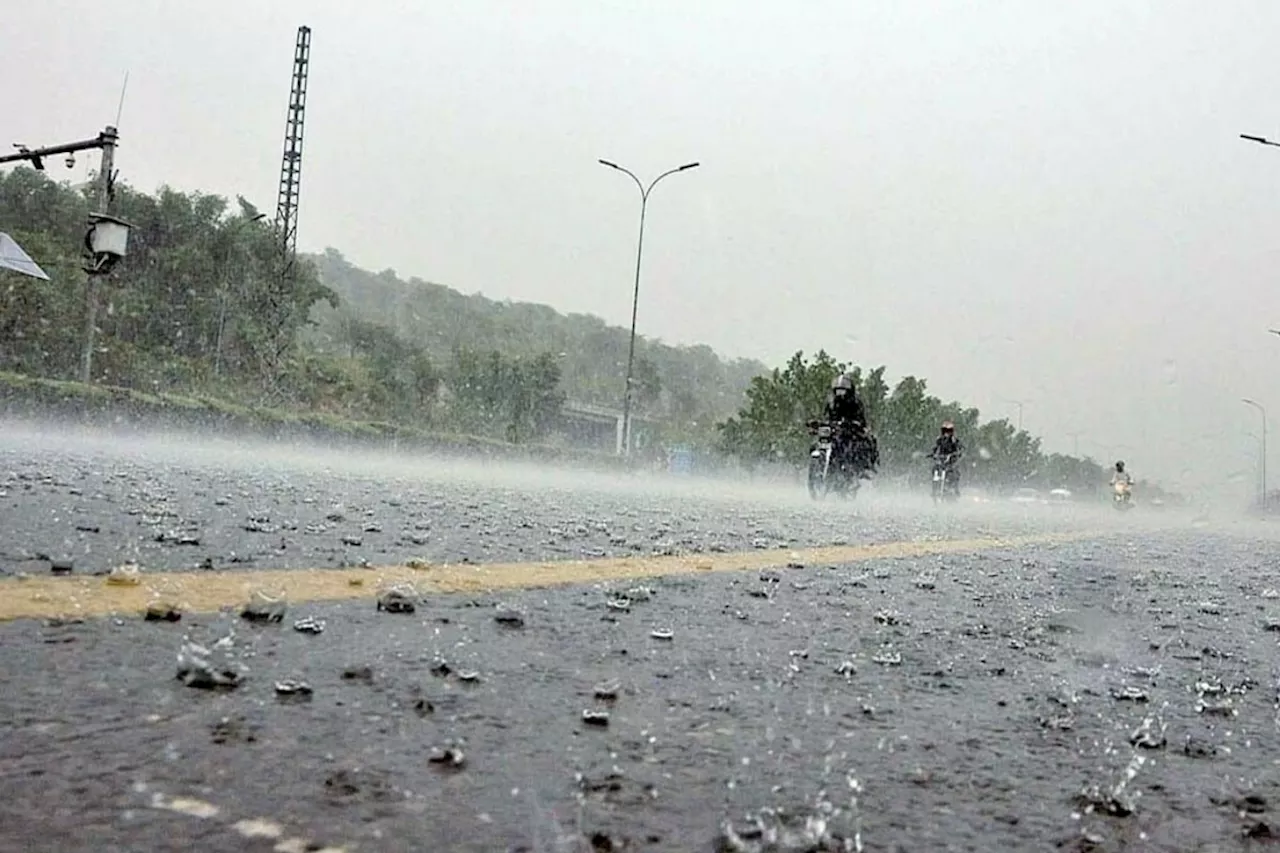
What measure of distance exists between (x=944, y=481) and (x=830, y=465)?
18.2ft

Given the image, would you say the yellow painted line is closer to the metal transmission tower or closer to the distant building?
the metal transmission tower

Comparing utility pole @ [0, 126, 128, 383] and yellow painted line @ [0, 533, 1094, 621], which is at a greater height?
utility pole @ [0, 126, 128, 383]

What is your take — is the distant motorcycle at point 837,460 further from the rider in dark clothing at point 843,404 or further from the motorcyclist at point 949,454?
the motorcyclist at point 949,454

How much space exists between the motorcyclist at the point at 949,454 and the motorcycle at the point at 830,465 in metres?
5.13

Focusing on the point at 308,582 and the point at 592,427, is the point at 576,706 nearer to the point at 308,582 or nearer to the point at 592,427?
the point at 308,582

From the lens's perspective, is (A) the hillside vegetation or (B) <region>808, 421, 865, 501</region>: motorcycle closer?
(B) <region>808, 421, 865, 501</region>: motorcycle

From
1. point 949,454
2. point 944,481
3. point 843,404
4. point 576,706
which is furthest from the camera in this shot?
point 949,454

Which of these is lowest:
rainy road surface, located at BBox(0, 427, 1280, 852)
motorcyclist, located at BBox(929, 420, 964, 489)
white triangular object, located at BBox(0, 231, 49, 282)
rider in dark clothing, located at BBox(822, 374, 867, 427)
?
rainy road surface, located at BBox(0, 427, 1280, 852)

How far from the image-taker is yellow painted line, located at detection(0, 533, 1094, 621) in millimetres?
2410

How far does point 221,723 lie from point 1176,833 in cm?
127

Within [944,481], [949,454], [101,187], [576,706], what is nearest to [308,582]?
[576,706]

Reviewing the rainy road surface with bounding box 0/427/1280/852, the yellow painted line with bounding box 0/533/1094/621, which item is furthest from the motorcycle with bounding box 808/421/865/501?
the rainy road surface with bounding box 0/427/1280/852

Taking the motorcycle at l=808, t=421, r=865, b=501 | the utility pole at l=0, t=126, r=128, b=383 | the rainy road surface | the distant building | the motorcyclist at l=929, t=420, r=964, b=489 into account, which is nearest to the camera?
the rainy road surface

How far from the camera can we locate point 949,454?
21688 millimetres
